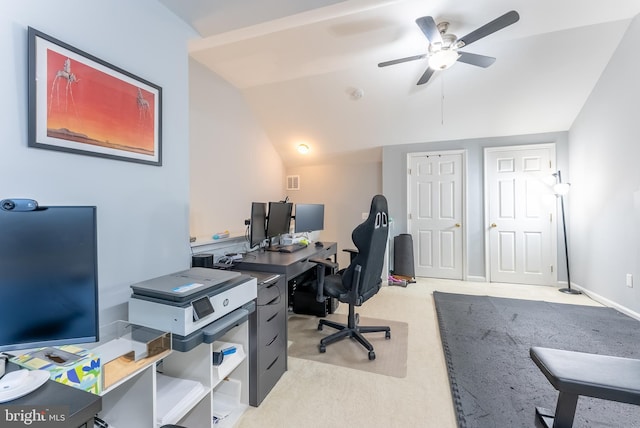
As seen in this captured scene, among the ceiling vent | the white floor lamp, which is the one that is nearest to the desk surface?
the ceiling vent

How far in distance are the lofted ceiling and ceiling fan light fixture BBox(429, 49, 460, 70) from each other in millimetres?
367

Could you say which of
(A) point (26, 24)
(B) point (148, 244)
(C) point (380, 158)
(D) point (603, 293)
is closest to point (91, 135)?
(A) point (26, 24)

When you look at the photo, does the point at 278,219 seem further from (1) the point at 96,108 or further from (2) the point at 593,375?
(2) the point at 593,375

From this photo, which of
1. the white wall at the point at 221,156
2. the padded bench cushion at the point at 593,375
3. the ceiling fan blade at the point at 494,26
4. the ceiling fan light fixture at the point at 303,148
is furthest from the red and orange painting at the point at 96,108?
the ceiling fan light fixture at the point at 303,148

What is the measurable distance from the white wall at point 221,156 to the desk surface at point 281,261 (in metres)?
0.59

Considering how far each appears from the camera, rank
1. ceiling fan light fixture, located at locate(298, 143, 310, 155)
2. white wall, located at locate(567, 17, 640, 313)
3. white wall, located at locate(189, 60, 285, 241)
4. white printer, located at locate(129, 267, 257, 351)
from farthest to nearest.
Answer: ceiling fan light fixture, located at locate(298, 143, 310, 155)
white wall, located at locate(189, 60, 285, 241)
white wall, located at locate(567, 17, 640, 313)
white printer, located at locate(129, 267, 257, 351)

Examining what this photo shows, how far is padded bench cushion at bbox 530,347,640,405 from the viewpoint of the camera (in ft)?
3.41

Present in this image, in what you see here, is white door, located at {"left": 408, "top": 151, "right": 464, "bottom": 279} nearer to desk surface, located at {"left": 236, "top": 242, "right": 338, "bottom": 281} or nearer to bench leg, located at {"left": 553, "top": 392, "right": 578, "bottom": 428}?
desk surface, located at {"left": 236, "top": 242, "right": 338, "bottom": 281}

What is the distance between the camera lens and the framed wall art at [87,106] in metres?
1.05

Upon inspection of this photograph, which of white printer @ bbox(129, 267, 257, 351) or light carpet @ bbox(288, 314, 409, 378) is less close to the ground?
white printer @ bbox(129, 267, 257, 351)

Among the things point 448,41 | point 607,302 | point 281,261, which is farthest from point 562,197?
point 281,261

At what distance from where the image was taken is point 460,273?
169 inches

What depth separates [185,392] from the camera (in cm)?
126

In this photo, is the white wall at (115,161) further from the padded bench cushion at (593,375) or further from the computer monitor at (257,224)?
the padded bench cushion at (593,375)
